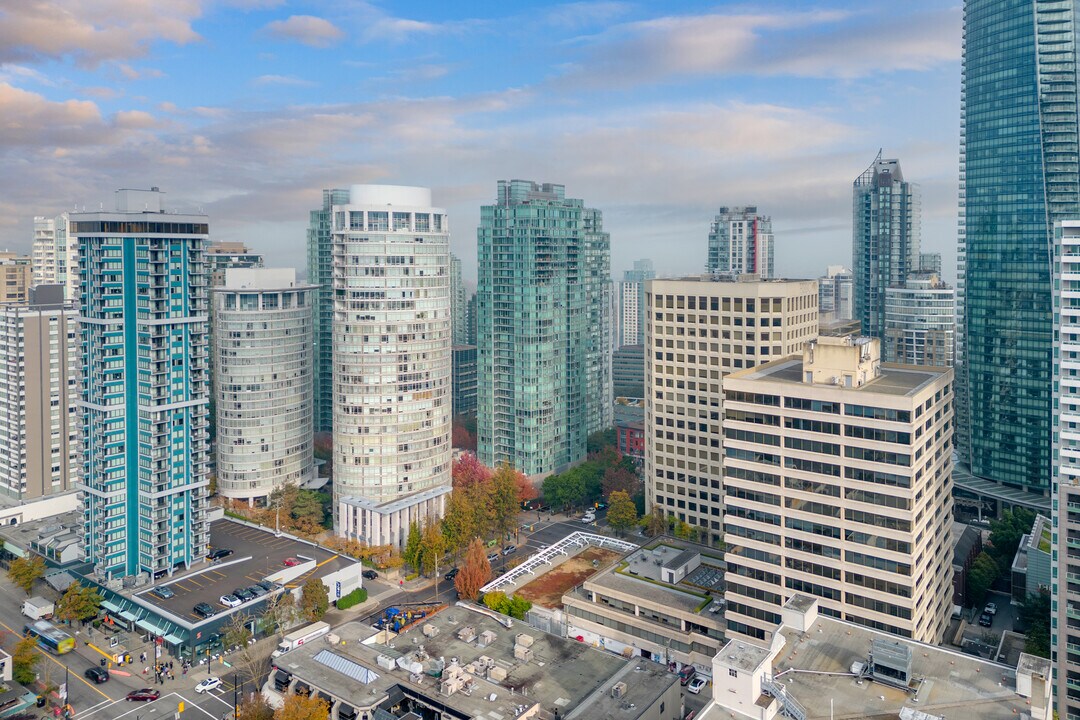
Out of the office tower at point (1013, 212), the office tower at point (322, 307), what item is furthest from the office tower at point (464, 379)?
the office tower at point (1013, 212)

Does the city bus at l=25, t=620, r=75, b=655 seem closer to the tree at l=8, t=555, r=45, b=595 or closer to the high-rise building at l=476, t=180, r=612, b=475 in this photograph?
the tree at l=8, t=555, r=45, b=595

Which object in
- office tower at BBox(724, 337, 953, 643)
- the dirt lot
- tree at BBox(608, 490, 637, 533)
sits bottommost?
the dirt lot

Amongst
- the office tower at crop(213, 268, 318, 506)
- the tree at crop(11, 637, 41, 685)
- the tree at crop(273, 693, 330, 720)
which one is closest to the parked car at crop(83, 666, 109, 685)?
the tree at crop(11, 637, 41, 685)

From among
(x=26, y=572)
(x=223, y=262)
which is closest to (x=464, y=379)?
(x=223, y=262)

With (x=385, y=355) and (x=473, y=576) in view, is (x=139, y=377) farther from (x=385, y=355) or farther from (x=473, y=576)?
(x=473, y=576)

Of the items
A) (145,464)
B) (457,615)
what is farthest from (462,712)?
(145,464)

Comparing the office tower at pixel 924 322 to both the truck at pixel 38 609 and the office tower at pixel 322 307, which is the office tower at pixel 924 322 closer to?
the office tower at pixel 322 307

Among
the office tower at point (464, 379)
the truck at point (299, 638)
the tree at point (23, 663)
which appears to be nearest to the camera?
the tree at point (23, 663)
